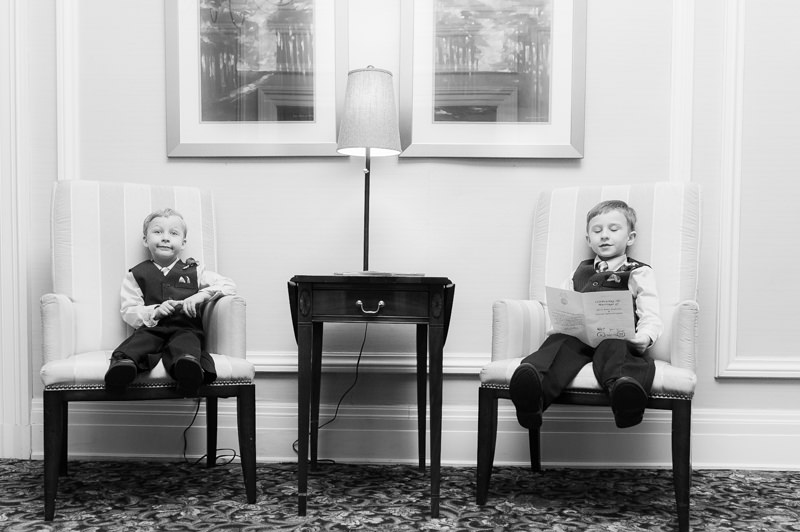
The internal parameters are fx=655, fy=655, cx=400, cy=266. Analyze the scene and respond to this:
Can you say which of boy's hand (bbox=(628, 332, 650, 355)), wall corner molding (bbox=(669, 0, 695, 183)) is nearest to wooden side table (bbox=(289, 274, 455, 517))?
boy's hand (bbox=(628, 332, 650, 355))

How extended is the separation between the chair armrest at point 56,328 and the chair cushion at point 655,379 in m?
1.37

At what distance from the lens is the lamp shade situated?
7.72 feet

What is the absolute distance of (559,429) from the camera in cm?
267

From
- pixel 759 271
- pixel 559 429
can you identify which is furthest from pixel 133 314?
pixel 759 271

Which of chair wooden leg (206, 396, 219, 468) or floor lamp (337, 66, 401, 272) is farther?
chair wooden leg (206, 396, 219, 468)

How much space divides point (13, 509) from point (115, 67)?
173 centimetres

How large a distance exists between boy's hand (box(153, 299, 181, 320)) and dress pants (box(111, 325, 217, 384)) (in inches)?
2.2

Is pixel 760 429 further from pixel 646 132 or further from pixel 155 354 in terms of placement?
pixel 155 354

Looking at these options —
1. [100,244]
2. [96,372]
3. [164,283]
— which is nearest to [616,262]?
[164,283]

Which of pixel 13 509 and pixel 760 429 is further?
pixel 760 429

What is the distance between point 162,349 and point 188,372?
20cm

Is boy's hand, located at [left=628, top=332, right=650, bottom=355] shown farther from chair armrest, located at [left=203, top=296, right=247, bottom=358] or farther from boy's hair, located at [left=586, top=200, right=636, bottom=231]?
chair armrest, located at [left=203, top=296, right=247, bottom=358]

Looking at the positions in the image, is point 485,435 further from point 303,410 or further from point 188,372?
point 188,372

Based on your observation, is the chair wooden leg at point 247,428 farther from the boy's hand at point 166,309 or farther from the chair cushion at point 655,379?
the chair cushion at point 655,379
